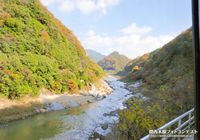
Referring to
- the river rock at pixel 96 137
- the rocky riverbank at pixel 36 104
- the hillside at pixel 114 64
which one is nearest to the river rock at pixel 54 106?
the rocky riverbank at pixel 36 104

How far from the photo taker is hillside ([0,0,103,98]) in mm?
8289

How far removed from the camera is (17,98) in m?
8.06

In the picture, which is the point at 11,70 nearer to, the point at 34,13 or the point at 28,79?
the point at 28,79

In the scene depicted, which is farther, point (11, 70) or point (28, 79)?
point (28, 79)

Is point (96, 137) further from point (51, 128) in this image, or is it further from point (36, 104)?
point (36, 104)

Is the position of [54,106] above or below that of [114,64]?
below

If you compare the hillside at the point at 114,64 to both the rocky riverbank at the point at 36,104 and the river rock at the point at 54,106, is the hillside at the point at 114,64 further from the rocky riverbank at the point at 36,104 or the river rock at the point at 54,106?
the river rock at the point at 54,106

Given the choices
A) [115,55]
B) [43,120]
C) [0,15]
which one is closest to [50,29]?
[0,15]

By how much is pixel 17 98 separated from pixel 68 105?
3.95 metres

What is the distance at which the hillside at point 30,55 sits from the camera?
27.2 feet

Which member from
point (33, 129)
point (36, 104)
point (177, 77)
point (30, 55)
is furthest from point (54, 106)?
point (177, 77)

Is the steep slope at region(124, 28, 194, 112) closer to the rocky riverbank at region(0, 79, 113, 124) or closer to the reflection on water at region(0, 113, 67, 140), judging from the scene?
the reflection on water at region(0, 113, 67, 140)

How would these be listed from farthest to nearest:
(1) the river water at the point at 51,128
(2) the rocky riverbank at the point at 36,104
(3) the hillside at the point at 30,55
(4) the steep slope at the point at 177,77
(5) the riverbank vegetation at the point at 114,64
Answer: (5) the riverbank vegetation at the point at 114,64 → (3) the hillside at the point at 30,55 → (2) the rocky riverbank at the point at 36,104 → (1) the river water at the point at 51,128 → (4) the steep slope at the point at 177,77

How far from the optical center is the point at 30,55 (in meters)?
10.4
